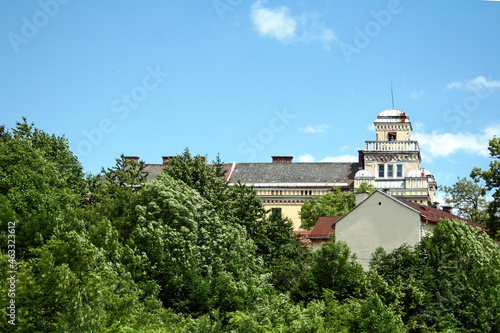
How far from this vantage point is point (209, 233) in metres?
42.0

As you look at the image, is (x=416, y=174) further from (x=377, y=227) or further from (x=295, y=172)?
(x=377, y=227)

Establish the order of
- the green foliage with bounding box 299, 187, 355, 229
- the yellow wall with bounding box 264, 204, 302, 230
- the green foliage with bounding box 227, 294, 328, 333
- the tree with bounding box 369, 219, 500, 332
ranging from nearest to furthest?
the green foliage with bounding box 227, 294, 328, 333 < the tree with bounding box 369, 219, 500, 332 < the green foliage with bounding box 299, 187, 355, 229 < the yellow wall with bounding box 264, 204, 302, 230

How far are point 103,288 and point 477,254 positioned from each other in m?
21.5

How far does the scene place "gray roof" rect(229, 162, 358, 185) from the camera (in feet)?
313

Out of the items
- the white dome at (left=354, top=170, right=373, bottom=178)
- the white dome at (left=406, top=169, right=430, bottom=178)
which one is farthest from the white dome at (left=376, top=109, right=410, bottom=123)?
the white dome at (left=406, top=169, right=430, bottom=178)

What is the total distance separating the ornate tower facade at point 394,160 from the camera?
290 feet

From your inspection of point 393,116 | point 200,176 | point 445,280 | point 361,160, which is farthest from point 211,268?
point 361,160

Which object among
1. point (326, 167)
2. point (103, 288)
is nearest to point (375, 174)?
point (326, 167)

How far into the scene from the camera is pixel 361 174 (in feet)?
299

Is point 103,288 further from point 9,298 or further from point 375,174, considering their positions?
point 375,174

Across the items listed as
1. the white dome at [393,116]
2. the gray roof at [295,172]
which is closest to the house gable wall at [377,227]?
the gray roof at [295,172]

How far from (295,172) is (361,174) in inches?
371

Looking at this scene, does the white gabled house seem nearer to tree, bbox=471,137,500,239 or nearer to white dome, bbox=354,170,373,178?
tree, bbox=471,137,500,239

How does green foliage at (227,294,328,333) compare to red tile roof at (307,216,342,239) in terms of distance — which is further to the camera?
red tile roof at (307,216,342,239)
